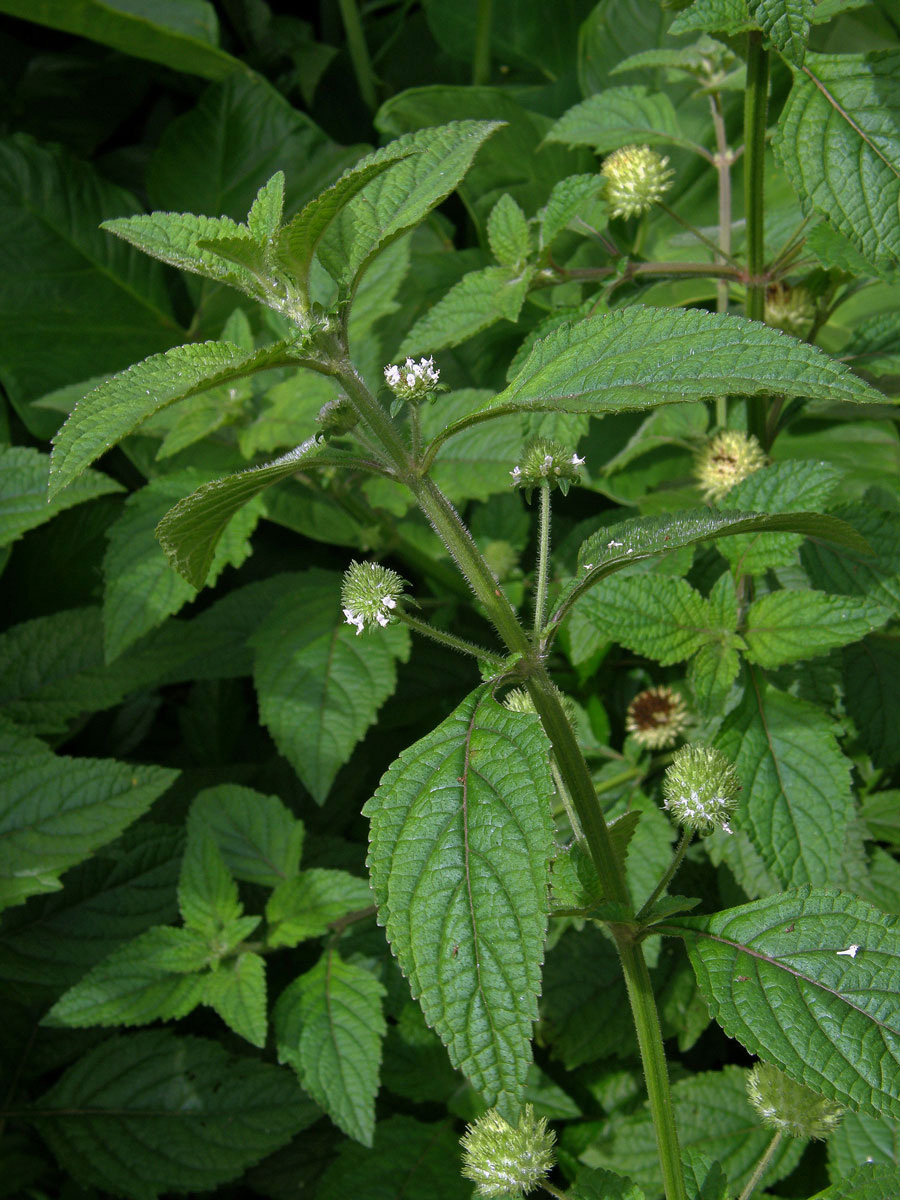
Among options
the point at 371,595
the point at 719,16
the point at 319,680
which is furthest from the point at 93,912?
the point at 719,16

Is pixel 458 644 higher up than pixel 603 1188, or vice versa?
pixel 458 644

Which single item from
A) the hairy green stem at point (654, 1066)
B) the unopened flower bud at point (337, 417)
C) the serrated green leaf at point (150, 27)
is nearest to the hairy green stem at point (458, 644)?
the unopened flower bud at point (337, 417)

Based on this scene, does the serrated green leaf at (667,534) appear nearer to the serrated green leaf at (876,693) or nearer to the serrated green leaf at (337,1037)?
the serrated green leaf at (876,693)

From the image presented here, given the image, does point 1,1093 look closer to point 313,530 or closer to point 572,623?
point 313,530

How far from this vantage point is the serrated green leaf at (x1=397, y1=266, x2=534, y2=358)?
1572 millimetres

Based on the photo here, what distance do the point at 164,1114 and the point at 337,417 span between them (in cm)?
127

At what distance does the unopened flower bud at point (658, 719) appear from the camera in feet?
5.55

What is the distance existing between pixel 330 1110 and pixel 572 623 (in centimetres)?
78

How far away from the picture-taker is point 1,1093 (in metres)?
1.82

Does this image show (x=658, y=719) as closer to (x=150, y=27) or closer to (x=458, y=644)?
(x=458, y=644)

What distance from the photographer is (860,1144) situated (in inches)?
56.3

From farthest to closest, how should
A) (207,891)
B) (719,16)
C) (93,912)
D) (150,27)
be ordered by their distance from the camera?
(150,27) → (93,912) → (207,891) → (719,16)

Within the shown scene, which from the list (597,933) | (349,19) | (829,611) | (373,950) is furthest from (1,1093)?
(349,19)

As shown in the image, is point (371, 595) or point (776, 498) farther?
point (776, 498)
